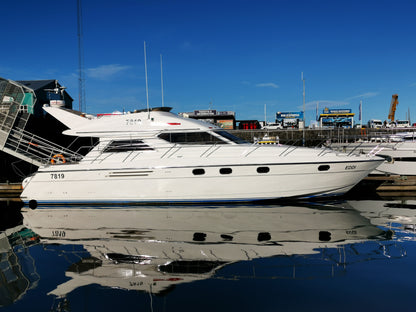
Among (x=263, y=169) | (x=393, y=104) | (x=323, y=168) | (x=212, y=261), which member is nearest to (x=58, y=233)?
(x=212, y=261)

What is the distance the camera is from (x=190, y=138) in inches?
413

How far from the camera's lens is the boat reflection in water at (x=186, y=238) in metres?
4.98

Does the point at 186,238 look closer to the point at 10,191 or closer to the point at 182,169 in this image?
the point at 182,169

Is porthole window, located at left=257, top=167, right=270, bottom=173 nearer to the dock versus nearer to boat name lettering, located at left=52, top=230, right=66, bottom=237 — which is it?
boat name lettering, located at left=52, top=230, right=66, bottom=237

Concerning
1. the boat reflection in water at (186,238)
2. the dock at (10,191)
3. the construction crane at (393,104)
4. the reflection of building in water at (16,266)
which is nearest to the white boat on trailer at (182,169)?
the boat reflection in water at (186,238)

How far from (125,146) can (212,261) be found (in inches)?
249

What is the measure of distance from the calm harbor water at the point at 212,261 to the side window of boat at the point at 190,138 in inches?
99.3

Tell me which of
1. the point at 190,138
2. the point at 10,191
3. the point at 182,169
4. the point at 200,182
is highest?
the point at 190,138

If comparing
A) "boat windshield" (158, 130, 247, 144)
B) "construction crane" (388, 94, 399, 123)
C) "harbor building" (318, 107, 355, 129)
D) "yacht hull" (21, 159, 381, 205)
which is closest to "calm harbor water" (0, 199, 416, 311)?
"yacht hull" (21, 159, 381, 205)

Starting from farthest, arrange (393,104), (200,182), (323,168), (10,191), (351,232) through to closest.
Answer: (393,104)
(10,191)
(200,182)
(323,168)
(351,232)

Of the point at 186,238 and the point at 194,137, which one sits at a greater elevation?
the point at 194,137

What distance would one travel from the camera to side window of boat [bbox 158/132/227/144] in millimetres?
10445

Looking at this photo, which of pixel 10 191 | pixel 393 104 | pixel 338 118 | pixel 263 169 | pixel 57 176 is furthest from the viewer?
pixel 338 118

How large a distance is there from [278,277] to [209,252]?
1.54m
